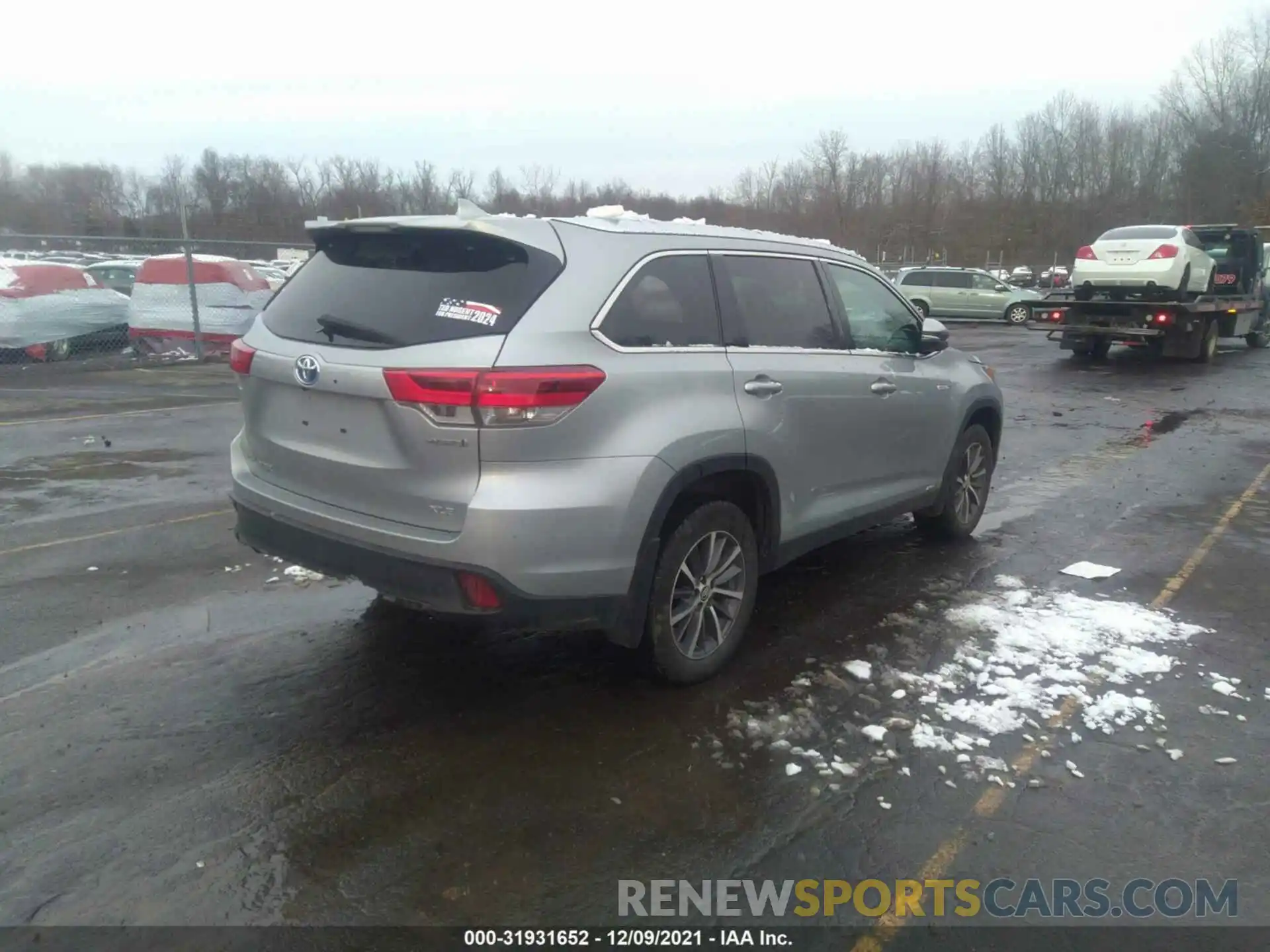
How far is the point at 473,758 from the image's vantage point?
3.55 metres

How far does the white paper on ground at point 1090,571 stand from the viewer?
226 inches

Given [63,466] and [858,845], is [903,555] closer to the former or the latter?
[858,845]

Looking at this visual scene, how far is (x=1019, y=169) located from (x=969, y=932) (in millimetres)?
79564

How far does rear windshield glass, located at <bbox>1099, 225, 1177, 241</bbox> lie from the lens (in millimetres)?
17109

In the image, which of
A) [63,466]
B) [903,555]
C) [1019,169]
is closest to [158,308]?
[63,466]

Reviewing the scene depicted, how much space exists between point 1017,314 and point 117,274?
2510 centimetres

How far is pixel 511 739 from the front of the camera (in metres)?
3.70

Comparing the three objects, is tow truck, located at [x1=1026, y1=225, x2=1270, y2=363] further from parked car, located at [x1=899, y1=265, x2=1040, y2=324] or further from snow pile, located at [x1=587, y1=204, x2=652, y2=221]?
snow pile, located at [x1=587, y1=204, x2=652, y2=221]

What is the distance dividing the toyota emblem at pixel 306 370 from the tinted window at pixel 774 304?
171cm

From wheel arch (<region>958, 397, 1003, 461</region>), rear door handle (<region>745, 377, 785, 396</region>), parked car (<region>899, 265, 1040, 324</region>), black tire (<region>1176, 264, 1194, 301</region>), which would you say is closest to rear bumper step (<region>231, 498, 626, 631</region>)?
rear door handle (<region>745, 377, 785, 396</region>)

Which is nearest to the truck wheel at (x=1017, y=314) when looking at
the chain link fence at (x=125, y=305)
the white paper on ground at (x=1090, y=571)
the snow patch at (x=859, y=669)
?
the chain link fence at (x=125, y=305)

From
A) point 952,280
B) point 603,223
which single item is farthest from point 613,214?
point 952,280

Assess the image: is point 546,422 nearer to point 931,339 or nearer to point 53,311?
point 931,339

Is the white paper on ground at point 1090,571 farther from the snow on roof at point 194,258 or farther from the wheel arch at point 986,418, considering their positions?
the snow on roof at point 194,258
